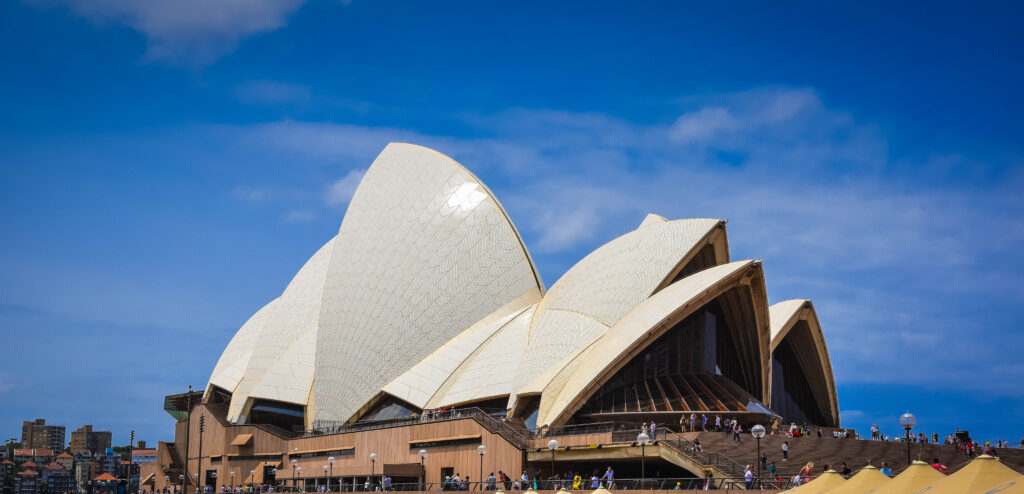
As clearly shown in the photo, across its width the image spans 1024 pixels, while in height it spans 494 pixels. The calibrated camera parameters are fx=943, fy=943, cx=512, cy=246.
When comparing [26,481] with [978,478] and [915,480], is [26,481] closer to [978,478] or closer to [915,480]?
[915,480]

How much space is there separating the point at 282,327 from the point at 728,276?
88.8ft

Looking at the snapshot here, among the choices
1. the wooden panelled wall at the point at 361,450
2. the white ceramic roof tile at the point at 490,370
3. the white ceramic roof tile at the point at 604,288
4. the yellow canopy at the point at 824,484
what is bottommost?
the yellow canopy at the point at 824,484

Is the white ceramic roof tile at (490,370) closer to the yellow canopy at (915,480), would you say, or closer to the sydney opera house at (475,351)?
the sydney opera house at (475,351)

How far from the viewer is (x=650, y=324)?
116ft

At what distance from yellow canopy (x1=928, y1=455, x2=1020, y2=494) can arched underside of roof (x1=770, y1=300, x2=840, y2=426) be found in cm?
3413

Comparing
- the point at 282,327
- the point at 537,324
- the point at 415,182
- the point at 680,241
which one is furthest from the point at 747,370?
the point at 282,327

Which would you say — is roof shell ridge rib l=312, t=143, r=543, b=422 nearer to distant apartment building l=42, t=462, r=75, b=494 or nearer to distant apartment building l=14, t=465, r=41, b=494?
distant apartment building l=42, t=462, r=75, b=494

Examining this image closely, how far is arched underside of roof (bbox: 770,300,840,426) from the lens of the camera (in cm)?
4812

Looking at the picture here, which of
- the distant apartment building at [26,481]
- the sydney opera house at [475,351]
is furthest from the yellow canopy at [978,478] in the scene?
the distant apartment building at [26,481]

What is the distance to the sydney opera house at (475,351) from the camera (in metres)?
35.4

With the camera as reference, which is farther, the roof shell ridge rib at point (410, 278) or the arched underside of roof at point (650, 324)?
the roof shell ridge rib at point (410, 278)

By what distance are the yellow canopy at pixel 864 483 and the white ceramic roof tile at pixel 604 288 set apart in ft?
70.5

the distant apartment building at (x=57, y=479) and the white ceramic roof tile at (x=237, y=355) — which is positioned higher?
the white ceramic roof tile at (x=237, y=355)

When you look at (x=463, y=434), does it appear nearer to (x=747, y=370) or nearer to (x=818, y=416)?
(x=747, y=370)
